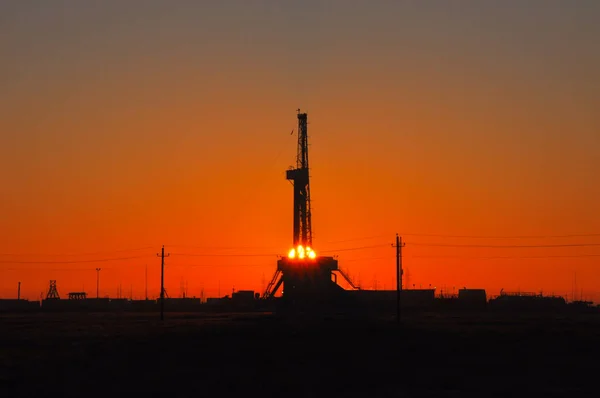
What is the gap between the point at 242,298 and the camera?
18350cm

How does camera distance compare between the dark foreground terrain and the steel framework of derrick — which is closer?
the dark foreground terrain

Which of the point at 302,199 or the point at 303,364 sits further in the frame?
the point at 302,199

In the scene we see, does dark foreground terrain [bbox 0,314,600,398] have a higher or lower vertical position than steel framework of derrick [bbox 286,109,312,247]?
lower

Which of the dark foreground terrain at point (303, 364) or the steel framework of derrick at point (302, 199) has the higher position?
the steel framework of derrick at point (302, 199)

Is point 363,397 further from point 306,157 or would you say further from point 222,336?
point 306,157

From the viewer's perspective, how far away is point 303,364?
147 feet

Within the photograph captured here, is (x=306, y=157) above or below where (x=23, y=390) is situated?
above

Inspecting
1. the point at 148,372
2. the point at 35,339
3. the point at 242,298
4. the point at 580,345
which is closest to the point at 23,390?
the point at 148,372

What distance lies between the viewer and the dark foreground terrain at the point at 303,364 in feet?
117

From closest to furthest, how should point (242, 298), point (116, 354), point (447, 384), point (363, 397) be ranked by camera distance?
1. point (363, 397)
2. point (447, 384)
3. point (116, 354)
4. point (242, 298)

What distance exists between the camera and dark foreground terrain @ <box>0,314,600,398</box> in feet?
117

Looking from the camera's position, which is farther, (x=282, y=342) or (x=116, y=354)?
(x=282, y=342)

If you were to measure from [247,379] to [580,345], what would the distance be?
2968 centimetres

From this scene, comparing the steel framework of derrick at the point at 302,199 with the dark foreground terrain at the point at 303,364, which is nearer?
the dark foreground terrain at the point at 303,364
